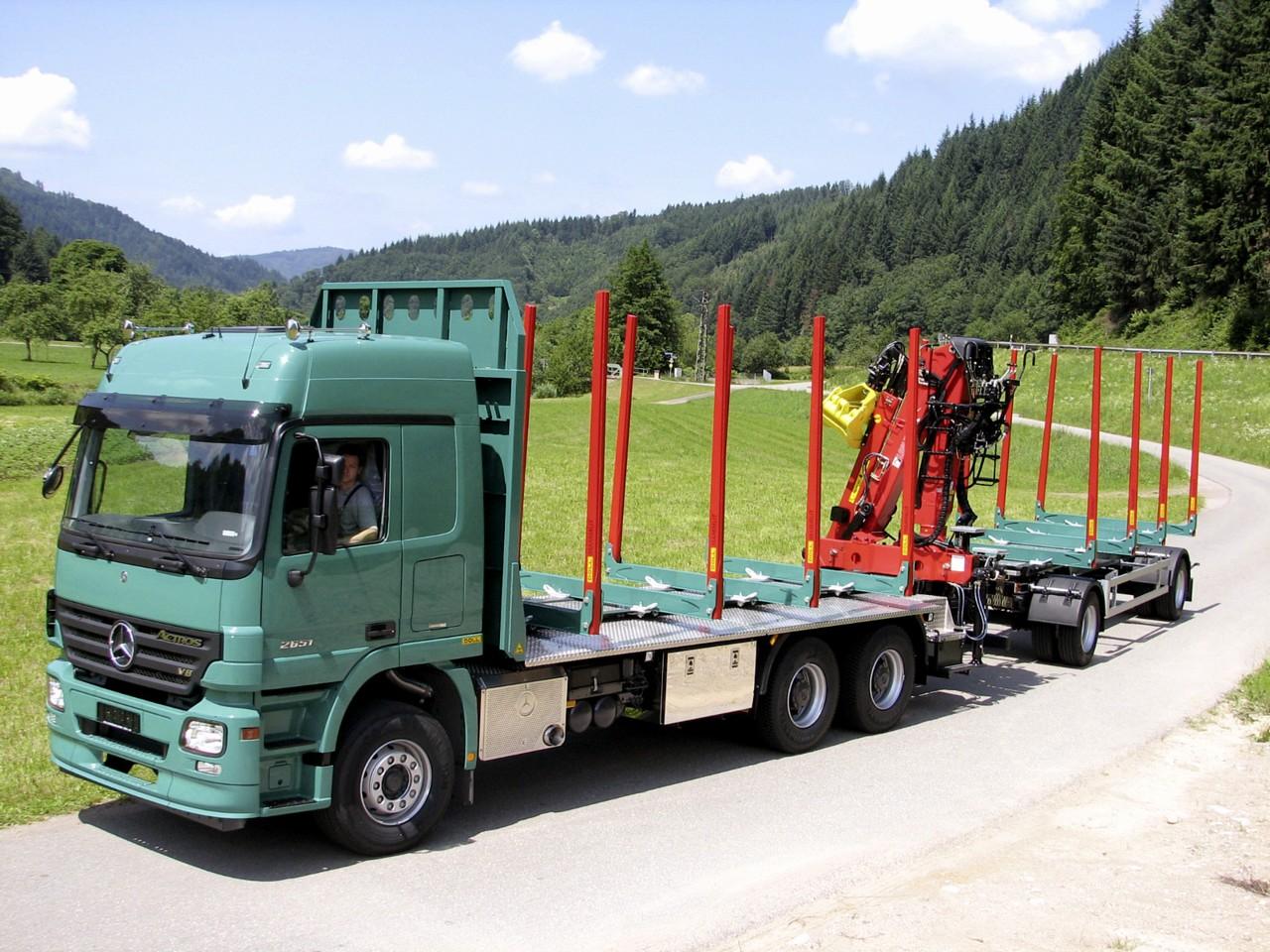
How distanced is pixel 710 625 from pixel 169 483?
4.08m

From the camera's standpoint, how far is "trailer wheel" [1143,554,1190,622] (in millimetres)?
16797

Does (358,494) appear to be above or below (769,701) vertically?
above

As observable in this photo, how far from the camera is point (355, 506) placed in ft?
23.7

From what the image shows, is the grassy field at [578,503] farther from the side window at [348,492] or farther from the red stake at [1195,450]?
the red stake at [1195,450]

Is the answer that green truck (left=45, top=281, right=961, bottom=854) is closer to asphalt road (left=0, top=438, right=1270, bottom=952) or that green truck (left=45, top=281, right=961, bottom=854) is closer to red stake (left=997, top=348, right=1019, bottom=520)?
asphalt road (left=0, top=438, right=1270, bottom=952)

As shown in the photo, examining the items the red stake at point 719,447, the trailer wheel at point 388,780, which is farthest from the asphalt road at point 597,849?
the red stake at point 719,447

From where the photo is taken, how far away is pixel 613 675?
8695 millimetres

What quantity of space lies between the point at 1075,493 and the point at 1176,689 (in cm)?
2243

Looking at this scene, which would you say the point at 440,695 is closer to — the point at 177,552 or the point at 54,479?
the point at 177,552

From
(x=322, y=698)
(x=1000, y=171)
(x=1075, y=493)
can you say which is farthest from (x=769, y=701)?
(x=1000, y=171)

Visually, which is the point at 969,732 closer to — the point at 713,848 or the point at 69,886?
the point at 713,848

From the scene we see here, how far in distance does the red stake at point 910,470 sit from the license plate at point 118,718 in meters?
6.96

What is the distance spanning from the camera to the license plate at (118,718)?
6977 mm

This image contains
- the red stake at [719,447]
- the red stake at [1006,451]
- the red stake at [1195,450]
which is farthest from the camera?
the red stake at [1195,450]
